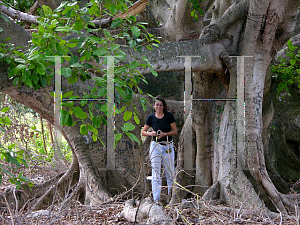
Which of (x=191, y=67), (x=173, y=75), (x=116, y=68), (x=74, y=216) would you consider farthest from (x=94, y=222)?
(x=173, y=75)

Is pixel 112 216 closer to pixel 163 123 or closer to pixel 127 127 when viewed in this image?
pixel 127 127

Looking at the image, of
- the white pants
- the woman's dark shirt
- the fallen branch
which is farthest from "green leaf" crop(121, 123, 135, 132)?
the woman's dark shirt

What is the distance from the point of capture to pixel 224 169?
441 cm

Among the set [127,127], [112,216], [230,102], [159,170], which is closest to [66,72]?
[127,127]

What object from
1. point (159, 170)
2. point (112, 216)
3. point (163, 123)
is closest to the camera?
point (112, 216)

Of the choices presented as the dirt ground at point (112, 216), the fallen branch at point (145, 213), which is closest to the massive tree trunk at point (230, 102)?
the dirt ground at point (112, 216)

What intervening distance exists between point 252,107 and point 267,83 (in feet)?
2.38

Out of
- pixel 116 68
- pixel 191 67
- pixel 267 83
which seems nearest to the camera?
pixel 116 68

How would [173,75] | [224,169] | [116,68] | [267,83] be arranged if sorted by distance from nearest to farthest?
[116,68], [224,169], [267,83], [173,75]

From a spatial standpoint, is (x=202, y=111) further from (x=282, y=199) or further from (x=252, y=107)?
(x=282, y=199)

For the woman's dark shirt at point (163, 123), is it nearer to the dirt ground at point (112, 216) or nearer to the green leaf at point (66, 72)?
the dirt ground at point (112, 216)

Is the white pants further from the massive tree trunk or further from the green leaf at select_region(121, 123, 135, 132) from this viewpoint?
the massive tree trunk

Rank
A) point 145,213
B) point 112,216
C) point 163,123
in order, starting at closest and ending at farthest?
point 145,213 → point 112,216 → point 163,123

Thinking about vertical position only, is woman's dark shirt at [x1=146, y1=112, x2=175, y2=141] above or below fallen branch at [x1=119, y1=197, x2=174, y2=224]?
above
